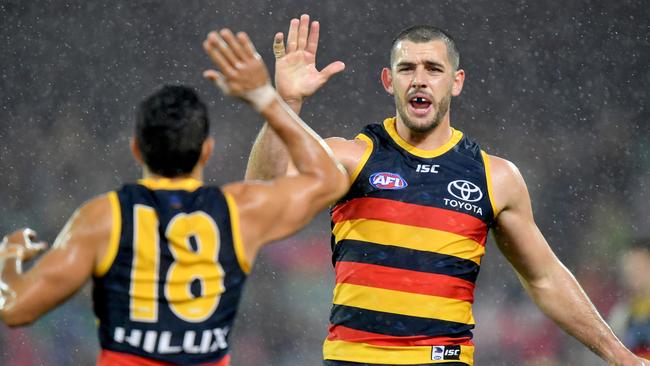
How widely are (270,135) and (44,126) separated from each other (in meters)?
5.63

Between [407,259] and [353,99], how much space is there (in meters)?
5.06

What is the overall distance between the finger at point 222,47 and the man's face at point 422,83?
1588mm

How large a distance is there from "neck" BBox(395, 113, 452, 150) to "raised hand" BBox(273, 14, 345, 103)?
613 millimetres

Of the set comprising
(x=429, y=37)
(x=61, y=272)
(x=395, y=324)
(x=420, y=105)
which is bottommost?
(x=61, y=272)

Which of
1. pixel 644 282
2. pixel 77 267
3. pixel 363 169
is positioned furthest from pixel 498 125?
pixel 77 267

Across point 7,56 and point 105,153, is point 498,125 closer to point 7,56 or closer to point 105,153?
point 105,153

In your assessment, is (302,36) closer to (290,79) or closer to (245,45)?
(290,79)

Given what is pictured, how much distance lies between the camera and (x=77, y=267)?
8.96 ft

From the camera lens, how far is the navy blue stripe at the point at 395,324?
4254mm

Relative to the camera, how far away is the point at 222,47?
3020 millimetres

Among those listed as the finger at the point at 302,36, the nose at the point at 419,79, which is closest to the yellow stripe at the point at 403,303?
the nose at the point at 419,79

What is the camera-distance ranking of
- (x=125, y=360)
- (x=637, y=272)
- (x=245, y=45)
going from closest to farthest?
(x=125, y=360)
(x=245, y=45)
(x=637, y=272)

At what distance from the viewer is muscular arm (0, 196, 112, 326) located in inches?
107

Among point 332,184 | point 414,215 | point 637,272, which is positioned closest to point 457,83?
point 414,215
